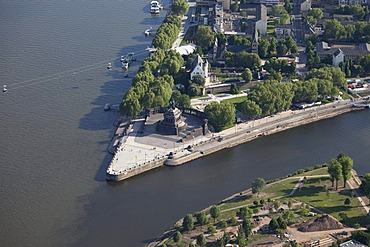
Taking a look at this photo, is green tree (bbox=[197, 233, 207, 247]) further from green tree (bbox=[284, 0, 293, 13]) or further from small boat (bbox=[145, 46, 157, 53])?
green tree (bbox=[284, 0, 293, 13])

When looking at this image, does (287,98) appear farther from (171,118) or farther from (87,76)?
(87,76)

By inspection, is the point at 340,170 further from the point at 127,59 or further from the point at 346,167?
the point at 127,59

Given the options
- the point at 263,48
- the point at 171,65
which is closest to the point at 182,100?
the point at 171,65

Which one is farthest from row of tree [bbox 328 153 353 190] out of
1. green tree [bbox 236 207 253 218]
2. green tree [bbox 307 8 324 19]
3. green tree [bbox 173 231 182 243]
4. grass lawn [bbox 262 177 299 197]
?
green tree [bbox 307 8 324 19]

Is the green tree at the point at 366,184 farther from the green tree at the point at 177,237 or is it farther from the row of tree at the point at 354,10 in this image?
the row of tree at the point at 354,10

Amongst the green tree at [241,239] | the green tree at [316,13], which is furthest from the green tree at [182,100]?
the green tree at [316,13]
